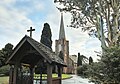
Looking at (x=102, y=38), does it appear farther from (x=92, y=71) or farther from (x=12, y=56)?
(x=12, y=56)

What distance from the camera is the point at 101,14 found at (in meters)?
17.5

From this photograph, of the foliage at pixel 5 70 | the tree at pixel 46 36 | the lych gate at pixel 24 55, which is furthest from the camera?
the tree at pixel 46 36

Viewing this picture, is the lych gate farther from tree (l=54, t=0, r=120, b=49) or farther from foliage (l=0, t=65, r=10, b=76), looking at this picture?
foliage (l=0, t=65, r=10, b=76)

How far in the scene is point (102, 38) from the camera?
16781mm

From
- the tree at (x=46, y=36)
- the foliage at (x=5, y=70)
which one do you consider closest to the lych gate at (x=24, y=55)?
the foliage at (x=5, y=70)

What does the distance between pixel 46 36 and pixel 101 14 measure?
30.0 m

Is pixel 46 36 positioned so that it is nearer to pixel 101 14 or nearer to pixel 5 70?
pixel 5 70

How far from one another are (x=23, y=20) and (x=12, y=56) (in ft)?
9.78

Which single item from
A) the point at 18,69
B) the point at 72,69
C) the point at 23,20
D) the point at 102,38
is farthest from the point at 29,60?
the point at 72,69

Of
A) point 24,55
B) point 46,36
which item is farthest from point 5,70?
point 24,55

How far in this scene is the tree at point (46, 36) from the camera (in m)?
45.7

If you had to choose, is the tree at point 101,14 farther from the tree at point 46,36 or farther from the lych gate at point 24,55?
the tree at point 46,36

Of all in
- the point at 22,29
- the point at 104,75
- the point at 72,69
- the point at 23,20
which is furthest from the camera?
the point at 72,69

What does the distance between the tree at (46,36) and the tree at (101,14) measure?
2723 centimetres
